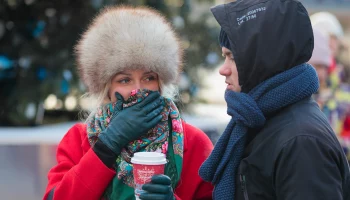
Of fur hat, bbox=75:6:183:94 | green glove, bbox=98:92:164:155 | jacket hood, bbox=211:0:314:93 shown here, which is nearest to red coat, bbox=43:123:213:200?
green glove, bbox=98:92:164:155

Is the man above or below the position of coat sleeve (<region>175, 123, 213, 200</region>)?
above

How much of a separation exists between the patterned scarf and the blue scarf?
0.46m

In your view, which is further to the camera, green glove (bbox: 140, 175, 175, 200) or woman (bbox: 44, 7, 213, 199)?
woman (bbox: 44, 7, 213, 199)

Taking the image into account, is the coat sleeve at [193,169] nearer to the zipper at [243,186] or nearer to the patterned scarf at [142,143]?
the patterned scarf at [142,143]

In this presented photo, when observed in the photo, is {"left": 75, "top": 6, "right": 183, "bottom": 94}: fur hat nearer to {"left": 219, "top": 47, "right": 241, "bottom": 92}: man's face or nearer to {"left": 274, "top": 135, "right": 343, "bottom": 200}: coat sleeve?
{"left": 219, "top": 47, "right": 241, "bottom": 92}: man's face

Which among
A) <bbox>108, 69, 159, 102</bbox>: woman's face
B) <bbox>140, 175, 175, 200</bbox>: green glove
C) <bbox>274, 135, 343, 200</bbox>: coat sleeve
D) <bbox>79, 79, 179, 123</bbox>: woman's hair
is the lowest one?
<bbox>140, 175, 175, 200</bbox>: green glove

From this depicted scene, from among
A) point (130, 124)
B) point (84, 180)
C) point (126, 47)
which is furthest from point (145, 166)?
point (126, 47)

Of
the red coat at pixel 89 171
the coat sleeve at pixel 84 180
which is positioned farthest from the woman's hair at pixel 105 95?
the coat sleeve at pixel 84 180

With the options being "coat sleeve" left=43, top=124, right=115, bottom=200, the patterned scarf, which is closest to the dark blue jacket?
the patterned scarf

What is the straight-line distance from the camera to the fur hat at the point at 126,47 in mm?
2742

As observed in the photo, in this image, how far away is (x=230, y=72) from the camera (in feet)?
7.50

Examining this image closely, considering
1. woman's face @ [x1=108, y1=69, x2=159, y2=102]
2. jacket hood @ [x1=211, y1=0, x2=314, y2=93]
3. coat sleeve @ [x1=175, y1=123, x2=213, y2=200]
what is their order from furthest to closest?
coat sleeve @ [x1=175, y1=123, x2=213, y2=200]
woman's face @ [x1=108, y1=69, x2=159, y2=102]
jacket hood @ [x1=211, y1=0, x2=314, y2=93]

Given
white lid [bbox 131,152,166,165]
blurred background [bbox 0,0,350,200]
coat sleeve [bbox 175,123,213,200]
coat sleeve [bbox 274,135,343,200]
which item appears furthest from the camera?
blurred background [bbox 0,0,350,200]

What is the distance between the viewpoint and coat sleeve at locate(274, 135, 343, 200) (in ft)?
6.22
